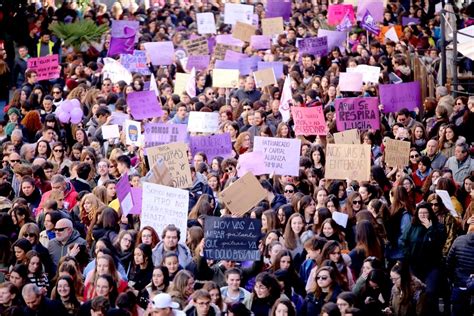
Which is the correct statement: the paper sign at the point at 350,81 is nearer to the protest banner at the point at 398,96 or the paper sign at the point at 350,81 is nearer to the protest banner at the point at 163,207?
the protest banner at the point at 398,96

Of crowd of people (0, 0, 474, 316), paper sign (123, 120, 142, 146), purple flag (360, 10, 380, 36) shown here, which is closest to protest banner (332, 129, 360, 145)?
crowd of people (0, 0, 474, 316)

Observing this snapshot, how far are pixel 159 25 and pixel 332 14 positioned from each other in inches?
167

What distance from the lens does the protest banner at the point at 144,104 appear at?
24.7 metres

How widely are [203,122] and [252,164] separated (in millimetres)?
3388

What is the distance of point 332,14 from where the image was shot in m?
32.2

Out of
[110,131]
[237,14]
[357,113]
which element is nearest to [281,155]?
[357,113]

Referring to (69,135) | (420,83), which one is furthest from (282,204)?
(420,83)

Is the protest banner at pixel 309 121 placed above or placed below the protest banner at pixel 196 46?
below

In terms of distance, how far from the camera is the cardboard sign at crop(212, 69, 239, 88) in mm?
27094

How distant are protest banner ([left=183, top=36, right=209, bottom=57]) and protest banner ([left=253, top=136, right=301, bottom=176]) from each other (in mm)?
9253

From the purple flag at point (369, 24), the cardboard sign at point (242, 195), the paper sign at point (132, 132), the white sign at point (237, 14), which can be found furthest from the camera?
the white sign at point (237, 14)

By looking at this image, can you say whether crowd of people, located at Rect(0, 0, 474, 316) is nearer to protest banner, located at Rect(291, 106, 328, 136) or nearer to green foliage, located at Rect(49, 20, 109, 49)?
protest banner, located at Rect(291, 106, 328, 136)

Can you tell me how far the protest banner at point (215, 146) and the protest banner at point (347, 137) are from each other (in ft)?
4.62

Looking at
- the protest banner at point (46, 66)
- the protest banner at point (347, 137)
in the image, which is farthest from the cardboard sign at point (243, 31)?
the protest banner at point (347, 137)
